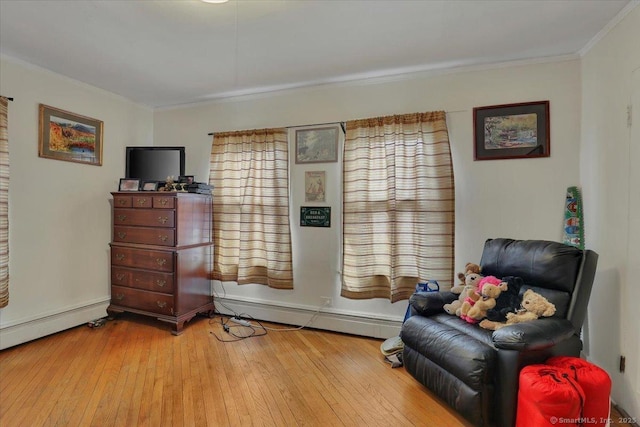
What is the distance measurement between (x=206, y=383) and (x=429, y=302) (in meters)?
1.65

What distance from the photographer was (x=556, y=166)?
2559 mm

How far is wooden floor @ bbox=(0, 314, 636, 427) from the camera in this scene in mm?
1852

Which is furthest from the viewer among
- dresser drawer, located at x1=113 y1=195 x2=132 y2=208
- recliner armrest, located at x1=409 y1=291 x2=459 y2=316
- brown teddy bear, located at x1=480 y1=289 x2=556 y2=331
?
dresser drawer, located at x1=113 y1=195 x2=132 y2=208

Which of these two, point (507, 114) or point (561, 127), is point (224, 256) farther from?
point (561, 127)

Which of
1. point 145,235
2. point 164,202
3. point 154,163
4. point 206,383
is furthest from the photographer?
point 154,163

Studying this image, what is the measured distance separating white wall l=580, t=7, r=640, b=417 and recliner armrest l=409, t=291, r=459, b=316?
0.96 meters

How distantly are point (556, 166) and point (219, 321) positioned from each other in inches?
135

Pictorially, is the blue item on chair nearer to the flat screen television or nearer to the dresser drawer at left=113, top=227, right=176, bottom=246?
the dresser drawer at left=113, top=227, right=176, bottom=246

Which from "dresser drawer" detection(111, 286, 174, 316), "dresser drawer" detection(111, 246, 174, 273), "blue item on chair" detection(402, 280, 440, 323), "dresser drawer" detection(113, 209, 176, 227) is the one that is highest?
"dresser drawer" detection(113, 209, 176, 227)

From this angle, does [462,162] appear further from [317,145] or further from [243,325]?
[243,325]

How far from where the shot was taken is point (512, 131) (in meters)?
2.65

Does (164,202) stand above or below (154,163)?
below

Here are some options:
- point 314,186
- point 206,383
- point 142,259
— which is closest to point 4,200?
point 142,259

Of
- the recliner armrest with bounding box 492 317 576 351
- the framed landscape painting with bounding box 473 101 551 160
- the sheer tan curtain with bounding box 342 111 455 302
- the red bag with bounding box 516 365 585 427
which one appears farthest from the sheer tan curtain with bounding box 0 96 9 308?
the framed landscape painting with bounding box 473 101 551 160
